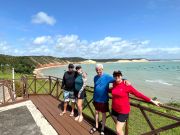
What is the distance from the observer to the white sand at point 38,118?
6873 mm

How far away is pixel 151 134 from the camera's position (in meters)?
4.84

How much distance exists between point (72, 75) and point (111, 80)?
249cm

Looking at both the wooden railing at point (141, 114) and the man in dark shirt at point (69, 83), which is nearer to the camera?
the wooden railing at point (141, 114)

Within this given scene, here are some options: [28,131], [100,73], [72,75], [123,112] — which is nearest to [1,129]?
[28,131]

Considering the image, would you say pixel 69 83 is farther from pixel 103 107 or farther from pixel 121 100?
pixel 121 100

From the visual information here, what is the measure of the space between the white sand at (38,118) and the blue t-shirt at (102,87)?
1855 millimetres

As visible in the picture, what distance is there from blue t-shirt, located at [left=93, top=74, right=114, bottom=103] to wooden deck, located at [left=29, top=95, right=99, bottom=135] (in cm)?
113

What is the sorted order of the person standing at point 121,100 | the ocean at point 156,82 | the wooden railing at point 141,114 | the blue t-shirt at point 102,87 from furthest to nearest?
1. the ocean at point 156,82
2. the blue t-shirt at point 102,87
3. the person standing at point 121,100
4. the wooden railing at point 141,114

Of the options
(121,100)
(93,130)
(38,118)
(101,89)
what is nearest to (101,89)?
(101,89)

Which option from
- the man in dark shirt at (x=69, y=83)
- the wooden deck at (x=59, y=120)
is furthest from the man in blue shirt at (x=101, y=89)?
the man in dark shirt at (x=69, y=83)

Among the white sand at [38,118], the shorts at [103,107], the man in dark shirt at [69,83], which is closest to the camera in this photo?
the shorts at [103,107]

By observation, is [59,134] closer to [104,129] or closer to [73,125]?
[73,125]

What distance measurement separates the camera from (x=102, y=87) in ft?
18.7

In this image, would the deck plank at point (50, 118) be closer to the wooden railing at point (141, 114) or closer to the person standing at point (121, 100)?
the wooden railing at point (141, 114)
